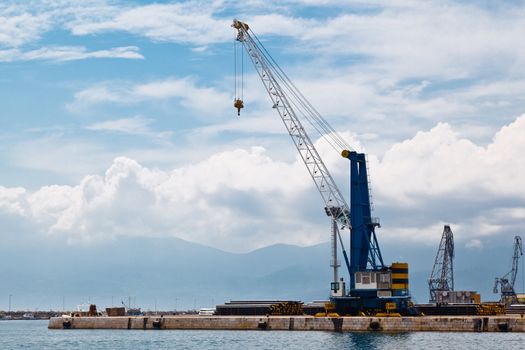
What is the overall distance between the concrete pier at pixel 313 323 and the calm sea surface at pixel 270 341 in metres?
3.22

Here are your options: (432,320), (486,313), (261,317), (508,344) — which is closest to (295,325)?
(261,317)

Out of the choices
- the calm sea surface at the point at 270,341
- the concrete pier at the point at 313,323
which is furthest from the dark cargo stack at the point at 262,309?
the calm sea surface at the point at 270,341

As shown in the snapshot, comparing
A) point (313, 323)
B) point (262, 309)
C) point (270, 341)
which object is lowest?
point (270, 341)

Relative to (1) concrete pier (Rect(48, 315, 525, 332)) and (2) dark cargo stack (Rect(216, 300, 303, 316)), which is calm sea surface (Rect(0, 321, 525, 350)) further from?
(2) dark cargo stack (Rect(216, 300, 303, 316))

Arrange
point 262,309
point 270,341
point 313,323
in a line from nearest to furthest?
point 270,341
point 313,323
point 262,309

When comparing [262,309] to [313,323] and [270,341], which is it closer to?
[313,323]

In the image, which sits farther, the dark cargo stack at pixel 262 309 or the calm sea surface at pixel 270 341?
the dark cargo stack at pixel 262 309

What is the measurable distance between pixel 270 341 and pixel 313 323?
20.6 metres

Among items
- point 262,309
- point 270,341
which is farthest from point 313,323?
point 270,341

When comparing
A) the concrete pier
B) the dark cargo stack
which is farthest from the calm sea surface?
the dark cargo stack

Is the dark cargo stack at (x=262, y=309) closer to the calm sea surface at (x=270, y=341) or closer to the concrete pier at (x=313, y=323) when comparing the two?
the concrete pier at (x=313, y=323)

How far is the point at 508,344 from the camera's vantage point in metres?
103

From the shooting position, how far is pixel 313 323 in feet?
445

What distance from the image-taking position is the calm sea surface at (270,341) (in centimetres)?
10544
